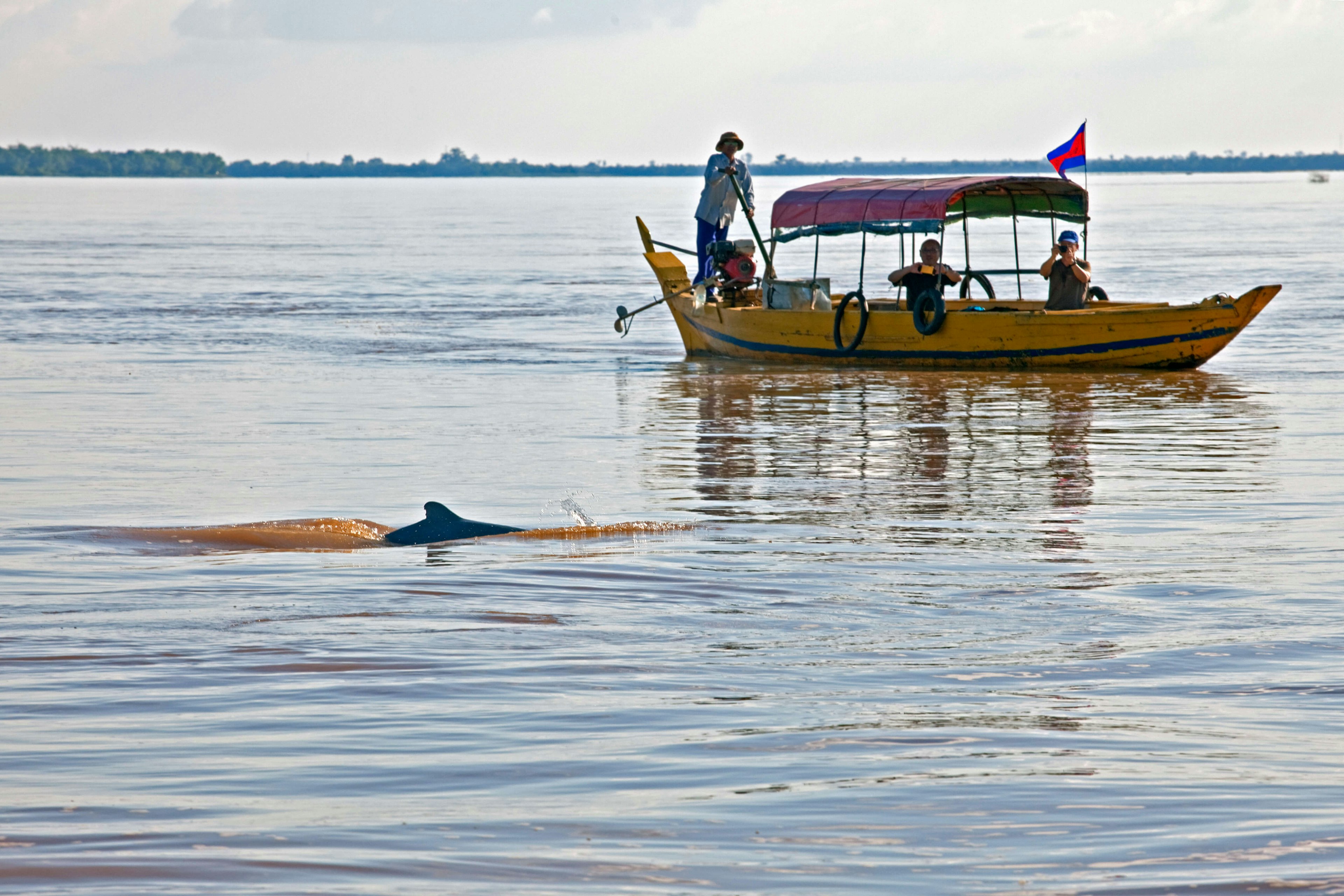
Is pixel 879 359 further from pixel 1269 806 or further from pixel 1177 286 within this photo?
pixel 1177 286

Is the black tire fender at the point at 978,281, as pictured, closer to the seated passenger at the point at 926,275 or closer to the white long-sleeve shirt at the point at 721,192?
the seated passenger at the point at 926,275

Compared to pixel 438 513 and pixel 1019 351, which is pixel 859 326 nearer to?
pixel 1019 351

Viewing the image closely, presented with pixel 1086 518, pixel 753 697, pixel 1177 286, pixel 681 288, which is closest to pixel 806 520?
pixel 1086 518

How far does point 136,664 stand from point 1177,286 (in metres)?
33.1

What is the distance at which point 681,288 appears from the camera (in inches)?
930

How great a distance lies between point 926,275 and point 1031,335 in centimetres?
146

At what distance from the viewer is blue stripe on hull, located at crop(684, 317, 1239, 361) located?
65.0 ft

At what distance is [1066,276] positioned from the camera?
19.8 m

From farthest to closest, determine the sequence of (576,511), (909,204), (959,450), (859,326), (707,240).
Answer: (707,240) < (859,326) < (909,204) < (959,450) < (576,511)

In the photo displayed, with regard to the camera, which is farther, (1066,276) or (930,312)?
(930,312)

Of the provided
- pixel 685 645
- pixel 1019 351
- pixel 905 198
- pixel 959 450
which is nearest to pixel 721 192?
pixel 905 198

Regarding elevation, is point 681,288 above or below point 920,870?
above

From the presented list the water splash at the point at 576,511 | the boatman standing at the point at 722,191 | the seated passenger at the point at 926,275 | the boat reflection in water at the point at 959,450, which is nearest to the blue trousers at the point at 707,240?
the boatman standing at the point at 722,191

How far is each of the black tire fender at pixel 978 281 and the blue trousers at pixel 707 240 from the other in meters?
3.24
